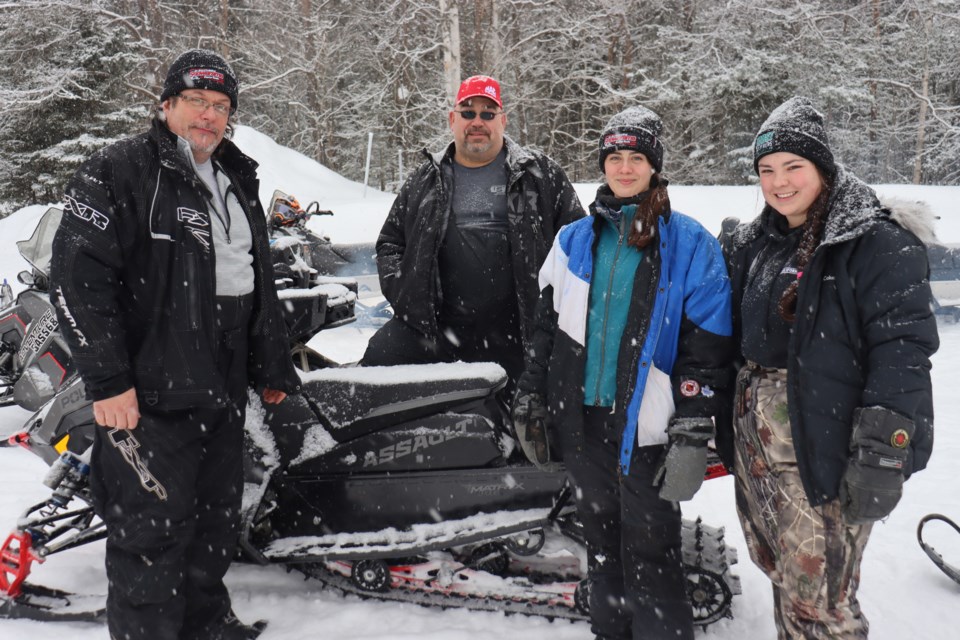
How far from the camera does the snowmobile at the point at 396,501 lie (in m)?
2.32

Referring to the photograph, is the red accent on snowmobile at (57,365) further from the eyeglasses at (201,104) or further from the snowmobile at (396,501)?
the eyeglasses at (201,104)

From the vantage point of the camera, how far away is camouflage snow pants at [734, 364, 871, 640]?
1.62 metres

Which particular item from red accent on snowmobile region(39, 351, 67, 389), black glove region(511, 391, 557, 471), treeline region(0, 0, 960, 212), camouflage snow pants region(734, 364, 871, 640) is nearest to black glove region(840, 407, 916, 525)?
camouflage snow pants region(734, 364, 871, 640)

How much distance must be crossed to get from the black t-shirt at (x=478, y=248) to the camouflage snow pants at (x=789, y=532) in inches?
45.1

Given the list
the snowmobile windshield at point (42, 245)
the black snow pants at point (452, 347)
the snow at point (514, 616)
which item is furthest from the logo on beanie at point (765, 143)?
the snowmobile windshield at point (42, 245)

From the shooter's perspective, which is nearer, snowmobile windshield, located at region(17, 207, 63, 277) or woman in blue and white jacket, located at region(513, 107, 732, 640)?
woman in blue and white jacket, located at region(513, 107, 732, 640)

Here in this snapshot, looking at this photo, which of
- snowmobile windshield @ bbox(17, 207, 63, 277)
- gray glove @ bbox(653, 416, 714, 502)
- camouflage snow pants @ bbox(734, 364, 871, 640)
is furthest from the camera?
snowmobile windshield @ bbox(17, 207, 63, 277)

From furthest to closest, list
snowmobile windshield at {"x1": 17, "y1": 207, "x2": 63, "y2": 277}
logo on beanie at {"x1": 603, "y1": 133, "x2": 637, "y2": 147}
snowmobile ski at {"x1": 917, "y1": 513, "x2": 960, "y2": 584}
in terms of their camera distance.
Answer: snowmobile windshield at {"x1": 17, "y1": 207, "x2": 63, "y2": 277} → snowmobile ski at {"x1": 917, "y1": 513, "x2": 960, "y2": 584} → logo on beanie at {"x1": 603, "y1": 133, "x2": 637, "y2": 147}

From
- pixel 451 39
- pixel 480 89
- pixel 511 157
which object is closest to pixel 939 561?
pixel 511 157

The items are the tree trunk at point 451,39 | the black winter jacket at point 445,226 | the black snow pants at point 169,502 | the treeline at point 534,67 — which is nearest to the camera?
the black snow pants at point 169,502

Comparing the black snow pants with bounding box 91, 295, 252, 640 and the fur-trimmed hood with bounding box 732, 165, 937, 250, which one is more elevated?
the fur-trimmed hood with bounding box 732, 165, 937, 250

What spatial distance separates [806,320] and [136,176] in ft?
5.90

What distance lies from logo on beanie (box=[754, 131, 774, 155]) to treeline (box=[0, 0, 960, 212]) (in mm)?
9638

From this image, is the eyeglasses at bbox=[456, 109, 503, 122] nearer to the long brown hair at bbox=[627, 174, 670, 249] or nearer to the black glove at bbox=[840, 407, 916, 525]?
the long brown hair at bbox=[627, 174, 670, 249]
